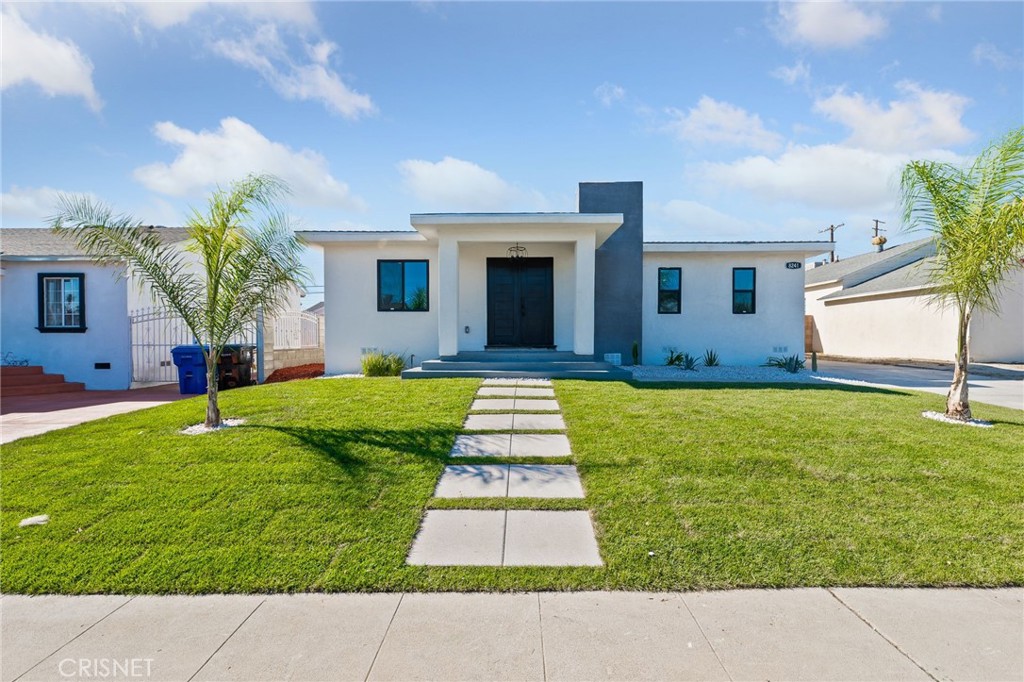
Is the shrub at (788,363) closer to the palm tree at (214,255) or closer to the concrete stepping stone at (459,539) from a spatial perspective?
the concrete stepping stone at (459,539)

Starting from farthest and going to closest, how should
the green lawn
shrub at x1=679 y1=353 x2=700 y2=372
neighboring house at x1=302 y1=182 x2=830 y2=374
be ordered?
shrub at x1=679 y1=353 x2=700 y2=372
neighboring house at x1=302 y1=182 x2=830 y2=374
the green lawn

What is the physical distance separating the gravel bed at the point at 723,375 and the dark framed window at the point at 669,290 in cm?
188

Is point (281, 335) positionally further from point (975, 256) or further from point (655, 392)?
point (975, 256)

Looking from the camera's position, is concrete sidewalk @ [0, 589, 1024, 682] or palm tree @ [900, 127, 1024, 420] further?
palm tree @ [900, 127, 1024, 420]

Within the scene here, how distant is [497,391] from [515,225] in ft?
13.3

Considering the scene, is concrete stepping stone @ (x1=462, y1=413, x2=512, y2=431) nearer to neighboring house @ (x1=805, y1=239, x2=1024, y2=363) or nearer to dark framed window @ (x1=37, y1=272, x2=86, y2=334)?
neighboring house @ (x1=805, y1=239, x2=1024, y2=363)

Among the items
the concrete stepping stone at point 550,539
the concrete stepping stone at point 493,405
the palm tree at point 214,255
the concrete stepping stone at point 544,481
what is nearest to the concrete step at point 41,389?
the palm tree at point 214,255

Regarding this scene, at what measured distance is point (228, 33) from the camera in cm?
877

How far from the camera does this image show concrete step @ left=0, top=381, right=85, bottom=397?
1029cm

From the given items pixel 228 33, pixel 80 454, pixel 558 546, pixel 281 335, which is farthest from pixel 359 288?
pixel 558 546

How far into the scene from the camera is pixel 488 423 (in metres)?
6.01

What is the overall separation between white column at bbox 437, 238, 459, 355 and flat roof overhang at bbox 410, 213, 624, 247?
34cm

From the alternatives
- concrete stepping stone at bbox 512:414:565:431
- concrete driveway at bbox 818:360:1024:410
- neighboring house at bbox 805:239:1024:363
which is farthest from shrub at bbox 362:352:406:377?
neighboring house at bbox 805:239:1024:363

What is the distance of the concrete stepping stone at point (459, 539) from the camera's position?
9.95 feet
